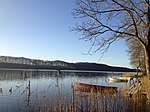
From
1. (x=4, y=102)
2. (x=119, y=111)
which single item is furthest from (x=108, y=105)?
(x=4, y=102)

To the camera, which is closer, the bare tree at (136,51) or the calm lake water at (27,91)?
the calm lake water at (27,91)

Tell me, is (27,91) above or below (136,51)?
below

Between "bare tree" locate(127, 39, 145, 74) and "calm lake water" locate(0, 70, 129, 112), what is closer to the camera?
"calm lake water" locate(0, 70, 129, 112)

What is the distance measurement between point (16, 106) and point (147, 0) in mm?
10730

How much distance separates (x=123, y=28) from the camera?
478 inches

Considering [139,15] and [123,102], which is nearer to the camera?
[139,15]

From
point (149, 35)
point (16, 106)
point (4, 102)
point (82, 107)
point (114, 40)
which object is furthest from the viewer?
point (4, 102)

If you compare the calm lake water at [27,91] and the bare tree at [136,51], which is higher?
the bare tree at [136,51]

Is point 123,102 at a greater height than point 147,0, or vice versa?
point 147,0

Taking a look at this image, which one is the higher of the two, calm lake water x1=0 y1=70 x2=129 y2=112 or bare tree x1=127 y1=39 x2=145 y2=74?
bare tree x1=127 y1=39 x2=145 y2=74

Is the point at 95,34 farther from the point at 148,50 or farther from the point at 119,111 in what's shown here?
the point at 119,111

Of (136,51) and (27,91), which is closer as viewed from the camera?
(27,91)

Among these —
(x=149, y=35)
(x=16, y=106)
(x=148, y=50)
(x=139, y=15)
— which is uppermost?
(x=139, y=15)

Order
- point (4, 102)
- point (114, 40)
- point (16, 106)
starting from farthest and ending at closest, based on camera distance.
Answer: point (4, 102) < point (16, 106) < point (114, 40)
